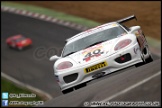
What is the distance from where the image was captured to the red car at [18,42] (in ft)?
76.0

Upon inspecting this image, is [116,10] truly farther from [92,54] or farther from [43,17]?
[92,54]

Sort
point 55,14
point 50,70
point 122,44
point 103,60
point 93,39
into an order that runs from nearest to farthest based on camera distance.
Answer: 1. point 103,60
2. point 122,44
3. point 93,39
4. point 50,70
5. point 55,14

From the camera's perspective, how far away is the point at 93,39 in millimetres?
9289

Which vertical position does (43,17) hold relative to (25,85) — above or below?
above

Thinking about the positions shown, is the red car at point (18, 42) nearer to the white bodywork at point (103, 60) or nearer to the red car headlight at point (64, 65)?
the red car headlight at point (64, 65)

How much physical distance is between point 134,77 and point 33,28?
63.4 ft

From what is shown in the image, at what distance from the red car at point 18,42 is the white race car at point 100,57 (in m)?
14.1

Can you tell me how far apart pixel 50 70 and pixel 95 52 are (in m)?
10.1

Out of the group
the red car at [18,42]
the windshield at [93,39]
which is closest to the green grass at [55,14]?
the red car at [18,42]

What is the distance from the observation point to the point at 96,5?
2877 centimetres

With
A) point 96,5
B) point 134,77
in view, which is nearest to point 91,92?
point 134,77

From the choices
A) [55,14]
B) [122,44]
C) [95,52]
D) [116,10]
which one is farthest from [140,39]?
[55,14]

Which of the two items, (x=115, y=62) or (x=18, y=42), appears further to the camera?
(x=18, y=42)

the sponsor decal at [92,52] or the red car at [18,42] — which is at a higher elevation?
the red car at [18,42]
